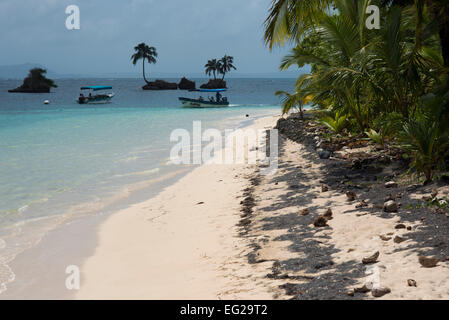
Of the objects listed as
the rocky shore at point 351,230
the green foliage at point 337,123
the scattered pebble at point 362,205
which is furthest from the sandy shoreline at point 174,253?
the green foliage at point 337,123

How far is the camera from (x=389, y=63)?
9055mm

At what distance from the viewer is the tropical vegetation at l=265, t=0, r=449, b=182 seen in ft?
24.1

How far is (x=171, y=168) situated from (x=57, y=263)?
9332mm

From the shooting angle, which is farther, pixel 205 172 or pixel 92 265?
pixel 205 172

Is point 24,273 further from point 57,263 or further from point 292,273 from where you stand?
point 292,273

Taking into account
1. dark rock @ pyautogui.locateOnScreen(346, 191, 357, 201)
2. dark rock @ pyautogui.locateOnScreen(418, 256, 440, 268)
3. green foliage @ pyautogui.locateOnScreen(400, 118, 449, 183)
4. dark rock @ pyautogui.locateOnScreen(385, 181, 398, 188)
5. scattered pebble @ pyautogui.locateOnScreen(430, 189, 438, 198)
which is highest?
green foliage @ pyautogui.locateOnScreen(400, 118, 449, 183)

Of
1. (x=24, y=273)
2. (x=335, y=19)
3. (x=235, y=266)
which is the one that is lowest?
(x=24, y=273)

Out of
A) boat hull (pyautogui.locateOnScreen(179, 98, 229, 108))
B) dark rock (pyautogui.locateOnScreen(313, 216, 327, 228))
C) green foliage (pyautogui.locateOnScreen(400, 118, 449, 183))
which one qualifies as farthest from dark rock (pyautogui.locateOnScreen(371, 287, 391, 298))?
boat hull (pyautogui.locateOnScreen(179, 98, 229, 108))

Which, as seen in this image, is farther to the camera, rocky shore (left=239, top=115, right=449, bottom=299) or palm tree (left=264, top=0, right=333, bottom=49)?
palm tree (left=264, top=0, right=333, bottom=49)

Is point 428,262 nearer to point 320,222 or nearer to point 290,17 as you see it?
point 320,222

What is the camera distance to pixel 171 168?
16.0 metres

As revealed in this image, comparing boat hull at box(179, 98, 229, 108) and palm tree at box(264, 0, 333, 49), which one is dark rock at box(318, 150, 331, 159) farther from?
Result: boat hull at box(179, 98, 229, 108)

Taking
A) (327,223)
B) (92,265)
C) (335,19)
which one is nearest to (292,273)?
(327,223)

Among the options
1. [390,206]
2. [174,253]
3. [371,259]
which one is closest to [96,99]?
[174,253]
